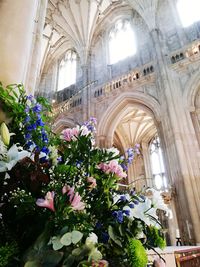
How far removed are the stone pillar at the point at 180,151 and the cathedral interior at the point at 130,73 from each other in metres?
0.03

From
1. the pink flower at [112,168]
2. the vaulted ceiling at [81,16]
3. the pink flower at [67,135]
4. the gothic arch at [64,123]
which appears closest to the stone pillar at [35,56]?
the pink flower at [67,135]

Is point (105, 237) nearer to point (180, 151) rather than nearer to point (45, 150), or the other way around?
point (45, 150)

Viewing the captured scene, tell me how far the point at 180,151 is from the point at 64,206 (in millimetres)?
7838

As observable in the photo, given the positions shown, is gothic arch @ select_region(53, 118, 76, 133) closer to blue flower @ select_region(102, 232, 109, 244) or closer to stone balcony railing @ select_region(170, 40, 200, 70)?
stone balcony railing @ select_region(170, 40, 200, 70)

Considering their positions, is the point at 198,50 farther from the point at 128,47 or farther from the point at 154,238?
the point at 154,238

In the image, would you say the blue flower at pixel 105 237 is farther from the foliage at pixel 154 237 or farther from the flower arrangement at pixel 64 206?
the foliage at pixel 154 237

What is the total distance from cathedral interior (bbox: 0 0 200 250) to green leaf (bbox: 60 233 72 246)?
990mm

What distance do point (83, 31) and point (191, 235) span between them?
13685mm

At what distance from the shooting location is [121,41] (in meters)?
14.0

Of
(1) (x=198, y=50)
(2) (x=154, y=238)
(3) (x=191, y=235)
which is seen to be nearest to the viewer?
(2) (x=154, y=238)

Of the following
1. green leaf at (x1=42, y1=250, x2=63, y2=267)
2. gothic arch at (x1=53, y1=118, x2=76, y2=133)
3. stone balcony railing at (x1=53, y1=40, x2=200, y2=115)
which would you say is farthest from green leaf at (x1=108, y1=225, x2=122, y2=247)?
gothic arch at (x1=53, y1=118, x2=76, y2=133)

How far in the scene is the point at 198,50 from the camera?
376 inches

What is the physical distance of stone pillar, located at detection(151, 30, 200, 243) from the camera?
710cm

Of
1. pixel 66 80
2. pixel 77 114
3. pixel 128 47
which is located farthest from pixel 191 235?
pixel 66 80
